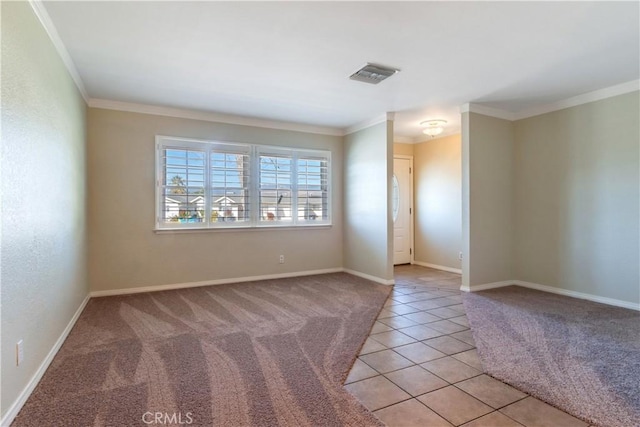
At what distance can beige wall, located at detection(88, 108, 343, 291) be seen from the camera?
14.6ft

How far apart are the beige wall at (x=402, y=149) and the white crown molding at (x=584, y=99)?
226 centimetres

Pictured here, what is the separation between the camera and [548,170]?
476 cm

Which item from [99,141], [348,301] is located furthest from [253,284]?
[99,141]

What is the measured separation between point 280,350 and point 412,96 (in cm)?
338

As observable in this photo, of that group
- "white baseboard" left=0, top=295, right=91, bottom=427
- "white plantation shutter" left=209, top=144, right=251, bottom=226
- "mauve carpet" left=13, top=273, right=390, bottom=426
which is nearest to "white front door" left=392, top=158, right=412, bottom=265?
"mauve carpet" left=13, top=273, right=390, bottom=426

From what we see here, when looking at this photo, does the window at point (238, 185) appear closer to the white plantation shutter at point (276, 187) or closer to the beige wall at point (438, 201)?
the white plantation shutter at point (276, 187)

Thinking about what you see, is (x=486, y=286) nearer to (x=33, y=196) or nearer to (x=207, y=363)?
(x=207, y=363)

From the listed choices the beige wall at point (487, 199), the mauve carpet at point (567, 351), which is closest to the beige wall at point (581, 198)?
the beige wall at point (487, 199)

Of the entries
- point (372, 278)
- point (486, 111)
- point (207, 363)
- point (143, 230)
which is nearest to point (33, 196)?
point (207, 363)

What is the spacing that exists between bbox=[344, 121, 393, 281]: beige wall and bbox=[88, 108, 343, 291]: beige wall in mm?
1368

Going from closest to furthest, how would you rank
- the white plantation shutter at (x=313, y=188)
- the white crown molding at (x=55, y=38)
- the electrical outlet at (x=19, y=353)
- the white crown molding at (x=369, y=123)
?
the electrical outlet at (x=19, y=353) → the white crown molding at (x=55, y=38) → the white crown molding at (x=369, y=123) → the white plantation shutter at (x=313, y=188)

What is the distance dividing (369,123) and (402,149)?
1824mm

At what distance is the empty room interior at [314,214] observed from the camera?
6.88 feet

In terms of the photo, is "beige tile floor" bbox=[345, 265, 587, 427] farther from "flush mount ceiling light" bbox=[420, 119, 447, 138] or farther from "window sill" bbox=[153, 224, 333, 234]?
"flush mount ceiling light" bbox=[420, 119, 447, 138]
